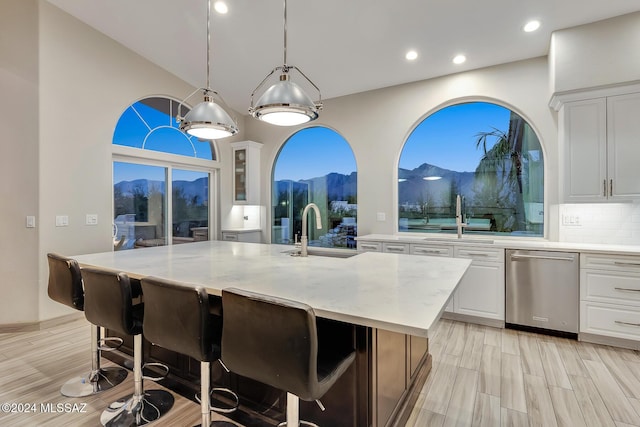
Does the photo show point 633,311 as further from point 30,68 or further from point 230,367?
point 30,68

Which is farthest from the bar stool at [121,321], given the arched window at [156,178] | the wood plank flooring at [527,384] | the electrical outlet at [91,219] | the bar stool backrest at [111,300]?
the arched window at [156,178]

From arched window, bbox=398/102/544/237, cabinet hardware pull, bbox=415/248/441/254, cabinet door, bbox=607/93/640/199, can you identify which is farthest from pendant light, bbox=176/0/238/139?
cabinet door, bbox=607/93/640/199

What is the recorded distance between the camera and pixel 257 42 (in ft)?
12.5

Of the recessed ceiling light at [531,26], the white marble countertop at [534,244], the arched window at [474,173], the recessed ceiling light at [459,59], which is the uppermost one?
the recessed ceiling light at [531,26]

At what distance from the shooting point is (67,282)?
2.10m

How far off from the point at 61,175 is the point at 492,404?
4.65 meters

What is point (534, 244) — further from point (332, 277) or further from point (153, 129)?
point (153, 129)

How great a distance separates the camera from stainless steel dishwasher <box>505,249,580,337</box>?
10.2 feet

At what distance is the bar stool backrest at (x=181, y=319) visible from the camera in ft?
4.72

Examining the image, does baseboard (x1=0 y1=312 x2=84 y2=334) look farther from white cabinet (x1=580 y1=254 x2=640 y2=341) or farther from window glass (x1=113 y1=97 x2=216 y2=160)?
white cabinet (x1=580 y1=254 x2=640 y2=341)

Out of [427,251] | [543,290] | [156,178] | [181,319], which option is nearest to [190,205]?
[156,178]

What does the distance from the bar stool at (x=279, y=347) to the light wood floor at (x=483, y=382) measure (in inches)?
39.2

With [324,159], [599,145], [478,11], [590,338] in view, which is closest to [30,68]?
[324,159]

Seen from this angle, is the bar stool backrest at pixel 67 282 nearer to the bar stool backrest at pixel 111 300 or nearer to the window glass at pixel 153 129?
the bar stool backrest at pixel 111 300
